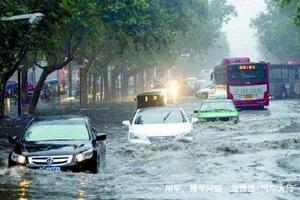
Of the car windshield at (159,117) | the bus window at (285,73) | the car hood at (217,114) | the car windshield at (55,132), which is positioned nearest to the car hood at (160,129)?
the car windshield at (159,117)

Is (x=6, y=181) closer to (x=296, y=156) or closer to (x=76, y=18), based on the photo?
(x=296, y=156)

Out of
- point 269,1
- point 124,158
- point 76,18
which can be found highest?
point 269,1

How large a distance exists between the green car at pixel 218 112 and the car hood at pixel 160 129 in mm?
11093

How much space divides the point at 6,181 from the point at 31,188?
0.99 m

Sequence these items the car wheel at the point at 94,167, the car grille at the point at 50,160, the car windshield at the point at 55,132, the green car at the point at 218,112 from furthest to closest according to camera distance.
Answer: the green car at the point at 218,112
the car windshield at the point at 55,132
the car wheel at the point at 94,167
the car grille at the point at 50,160

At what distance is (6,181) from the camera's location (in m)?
14.1

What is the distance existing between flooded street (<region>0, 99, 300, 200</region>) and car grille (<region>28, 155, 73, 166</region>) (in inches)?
10.9

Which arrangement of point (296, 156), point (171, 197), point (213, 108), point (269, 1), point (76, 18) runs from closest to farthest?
point (171, 197)
point (296, 156)
point (213, 108)
point (76, 18)
point (269, 1)

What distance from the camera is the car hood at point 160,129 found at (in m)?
20.7

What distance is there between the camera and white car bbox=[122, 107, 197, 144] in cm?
2067

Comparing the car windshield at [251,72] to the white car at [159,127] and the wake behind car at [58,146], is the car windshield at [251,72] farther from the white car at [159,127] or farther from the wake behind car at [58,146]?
→ the wake behind car at [58,146]

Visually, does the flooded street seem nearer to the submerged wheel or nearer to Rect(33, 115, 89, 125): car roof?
Rect(33, 115, 89, 125): car roof

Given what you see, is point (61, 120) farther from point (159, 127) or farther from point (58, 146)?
point (159, 127)

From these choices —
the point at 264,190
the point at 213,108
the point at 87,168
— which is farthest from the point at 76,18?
the point at 264,190
